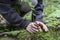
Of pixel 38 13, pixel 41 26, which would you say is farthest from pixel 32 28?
pixel 38 13

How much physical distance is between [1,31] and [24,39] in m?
0.36

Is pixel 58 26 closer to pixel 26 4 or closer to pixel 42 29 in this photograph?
pixel 42 29

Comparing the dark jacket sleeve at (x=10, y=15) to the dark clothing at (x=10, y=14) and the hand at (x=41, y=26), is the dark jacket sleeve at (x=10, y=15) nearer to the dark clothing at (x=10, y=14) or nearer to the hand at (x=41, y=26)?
the dark clothing at (x=10, y=14)

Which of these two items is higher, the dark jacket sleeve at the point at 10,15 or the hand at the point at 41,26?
the dark jacket sleeve at the point at 10,15

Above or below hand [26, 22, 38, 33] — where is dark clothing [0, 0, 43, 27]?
above

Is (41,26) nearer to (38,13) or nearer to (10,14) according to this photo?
(10,14)

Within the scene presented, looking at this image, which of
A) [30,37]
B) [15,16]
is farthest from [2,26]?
[30,37]

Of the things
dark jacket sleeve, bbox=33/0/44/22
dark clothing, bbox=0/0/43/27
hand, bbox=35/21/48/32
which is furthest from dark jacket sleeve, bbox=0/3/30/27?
dark jacket sleeve, bbox=33/0/44/22

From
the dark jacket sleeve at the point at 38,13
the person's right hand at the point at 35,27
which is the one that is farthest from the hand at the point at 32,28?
the dark jacket sleeve at the point at 38,13

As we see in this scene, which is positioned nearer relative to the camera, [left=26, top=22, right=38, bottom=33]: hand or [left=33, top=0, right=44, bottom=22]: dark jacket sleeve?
[left=26, top=22, right=38, bottom=33]: hand

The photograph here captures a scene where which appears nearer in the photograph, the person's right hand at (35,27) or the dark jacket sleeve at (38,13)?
the person's right hand at (35,27)

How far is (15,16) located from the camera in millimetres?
2570

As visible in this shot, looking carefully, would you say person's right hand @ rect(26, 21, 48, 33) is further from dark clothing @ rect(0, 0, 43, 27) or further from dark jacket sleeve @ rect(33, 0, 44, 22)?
dark jacket sleeve @ rect(33, 0, 44, 22)

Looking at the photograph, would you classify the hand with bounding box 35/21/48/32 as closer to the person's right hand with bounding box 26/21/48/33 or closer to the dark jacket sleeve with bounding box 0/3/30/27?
the person's right hand with bounding box 26/21/48/33
